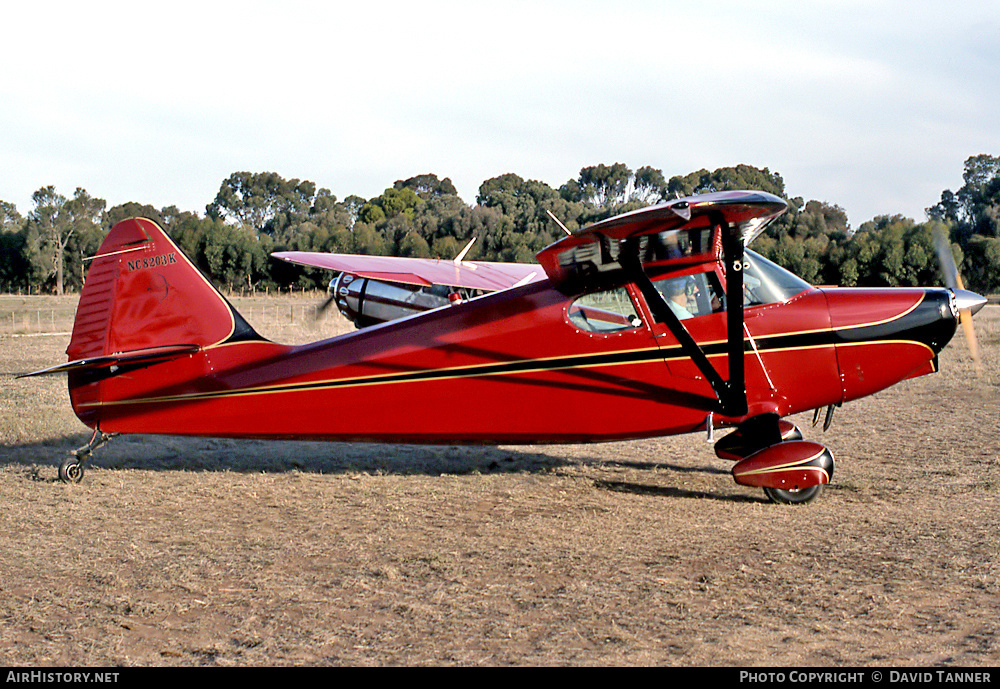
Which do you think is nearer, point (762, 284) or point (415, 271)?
point (762, 284)

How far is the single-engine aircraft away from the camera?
7.55 metres

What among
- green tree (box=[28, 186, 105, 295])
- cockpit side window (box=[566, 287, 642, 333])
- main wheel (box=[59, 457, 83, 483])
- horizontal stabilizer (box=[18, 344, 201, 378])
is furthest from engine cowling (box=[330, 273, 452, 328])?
green tree (box=[28, 186, 105, 295])

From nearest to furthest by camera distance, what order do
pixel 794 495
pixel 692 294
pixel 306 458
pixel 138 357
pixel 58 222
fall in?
pixel 794 495
pixel 692 294
pixel 138 357
pixel 306 458
pixel 58 222

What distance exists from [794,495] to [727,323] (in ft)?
5.22

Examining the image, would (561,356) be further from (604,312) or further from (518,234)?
(518,234)

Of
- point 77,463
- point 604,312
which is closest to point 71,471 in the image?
point 77,463

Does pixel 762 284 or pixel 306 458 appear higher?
pixel 762 284

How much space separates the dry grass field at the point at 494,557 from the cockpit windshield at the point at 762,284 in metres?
1.82

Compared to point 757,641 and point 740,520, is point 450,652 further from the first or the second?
point 740,520

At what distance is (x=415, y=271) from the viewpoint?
53.1 ft

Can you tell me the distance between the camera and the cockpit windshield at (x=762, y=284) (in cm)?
777

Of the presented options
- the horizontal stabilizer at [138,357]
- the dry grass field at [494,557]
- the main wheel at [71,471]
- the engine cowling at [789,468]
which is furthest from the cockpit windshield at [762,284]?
the main wheel at [71,471]

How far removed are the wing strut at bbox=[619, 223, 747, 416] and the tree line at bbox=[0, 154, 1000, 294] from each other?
121 inches

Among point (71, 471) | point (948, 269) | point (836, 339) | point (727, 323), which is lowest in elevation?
point (71, 471)
